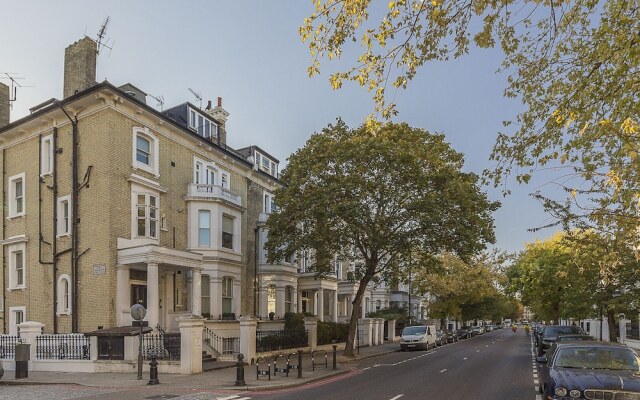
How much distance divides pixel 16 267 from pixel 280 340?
43.2ft

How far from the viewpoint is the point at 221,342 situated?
24.1 m

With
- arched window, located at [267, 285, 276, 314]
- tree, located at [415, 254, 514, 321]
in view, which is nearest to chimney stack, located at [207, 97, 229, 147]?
arched window, located at [267, 285, 276, 314]

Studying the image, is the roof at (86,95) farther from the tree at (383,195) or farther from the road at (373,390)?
the road at (373,390)

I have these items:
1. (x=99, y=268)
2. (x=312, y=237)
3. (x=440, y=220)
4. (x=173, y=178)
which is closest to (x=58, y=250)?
(x=99, y=268)

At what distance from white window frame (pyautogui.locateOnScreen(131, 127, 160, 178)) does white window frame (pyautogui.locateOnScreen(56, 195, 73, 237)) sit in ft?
10.8

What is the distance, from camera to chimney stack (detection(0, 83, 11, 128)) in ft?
93.2

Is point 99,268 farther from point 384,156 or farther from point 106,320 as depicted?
point 384,156

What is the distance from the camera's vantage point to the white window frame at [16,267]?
81.7 ft

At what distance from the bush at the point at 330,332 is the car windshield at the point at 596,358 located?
21.7 metres

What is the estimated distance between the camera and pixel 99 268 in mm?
22109

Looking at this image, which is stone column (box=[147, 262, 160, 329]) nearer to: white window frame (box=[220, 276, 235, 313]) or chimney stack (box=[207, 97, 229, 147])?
white window frame (box=[220, 276, 235, 313])

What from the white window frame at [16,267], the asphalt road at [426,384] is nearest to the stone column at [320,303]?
the asphalt road at [426,384]

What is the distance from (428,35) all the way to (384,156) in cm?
1575

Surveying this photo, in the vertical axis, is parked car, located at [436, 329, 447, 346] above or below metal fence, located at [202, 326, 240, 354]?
below
